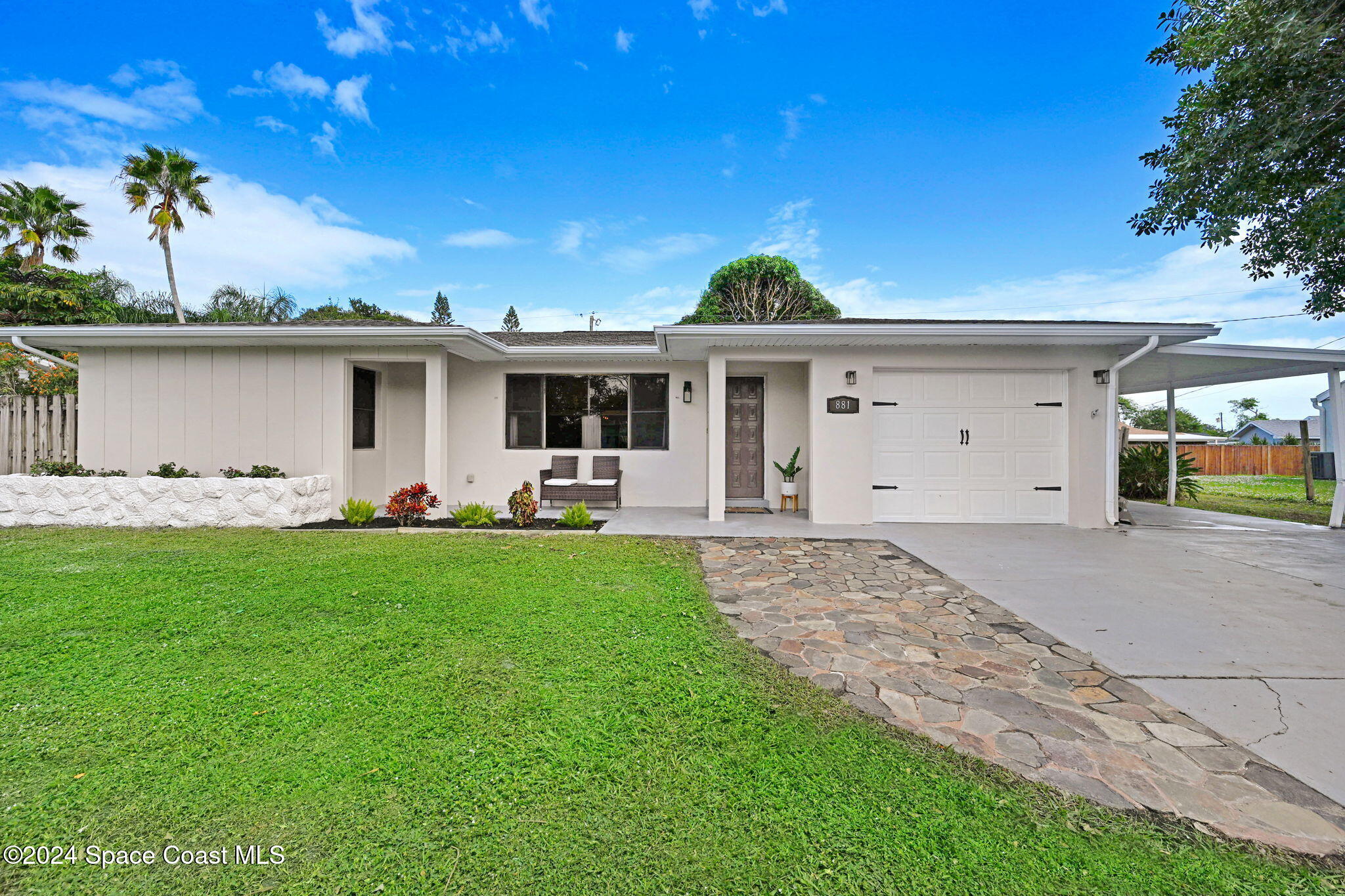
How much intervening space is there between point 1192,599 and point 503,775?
190 inches

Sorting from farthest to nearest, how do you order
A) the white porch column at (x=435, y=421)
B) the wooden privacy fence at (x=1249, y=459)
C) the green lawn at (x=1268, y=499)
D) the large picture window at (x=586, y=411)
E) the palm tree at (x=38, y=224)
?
the wooden privacy fence at (x=1249, y=459)
the palm tree at (x=38, y=224)
the large picture window at (x=586, y=411)
the green lawn at (x=1268, y=499)
the white porch column at (x=435, y=421)

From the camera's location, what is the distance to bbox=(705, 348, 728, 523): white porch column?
696cm

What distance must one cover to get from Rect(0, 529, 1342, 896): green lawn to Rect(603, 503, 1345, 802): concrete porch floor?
121 cm

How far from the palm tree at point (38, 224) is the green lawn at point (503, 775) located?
17.5 m

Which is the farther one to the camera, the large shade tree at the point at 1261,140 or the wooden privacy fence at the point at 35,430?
the wooden privacy fence at the point at 35,430

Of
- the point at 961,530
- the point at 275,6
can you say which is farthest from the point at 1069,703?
the point at 275,6

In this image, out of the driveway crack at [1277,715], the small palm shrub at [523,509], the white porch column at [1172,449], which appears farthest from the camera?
the white porch column at [1172,449]

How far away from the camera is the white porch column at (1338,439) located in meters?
6.91

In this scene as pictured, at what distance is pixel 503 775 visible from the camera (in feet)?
5.83

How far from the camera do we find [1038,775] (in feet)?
6.02

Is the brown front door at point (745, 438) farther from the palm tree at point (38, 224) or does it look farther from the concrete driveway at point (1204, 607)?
the palm tree at point (38, 224)

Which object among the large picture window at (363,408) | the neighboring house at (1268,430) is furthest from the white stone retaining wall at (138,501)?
the neighboring house at (1268,430)

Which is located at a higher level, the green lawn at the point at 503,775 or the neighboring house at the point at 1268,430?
the neighboring house at the point at 1268,430

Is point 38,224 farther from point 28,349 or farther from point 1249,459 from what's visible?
point 1249,459
